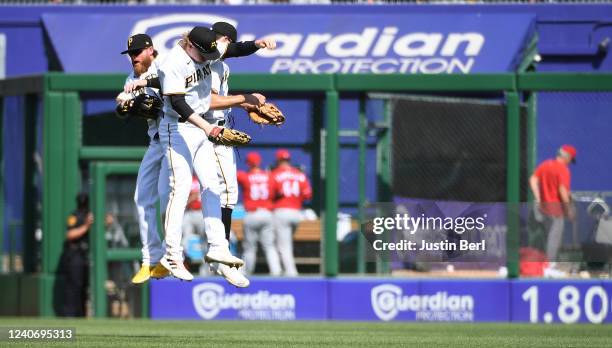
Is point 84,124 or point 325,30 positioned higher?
point 325,30

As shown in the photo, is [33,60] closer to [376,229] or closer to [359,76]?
[359,76]

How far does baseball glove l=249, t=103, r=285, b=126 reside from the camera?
10773 mm

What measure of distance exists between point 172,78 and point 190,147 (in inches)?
24.7

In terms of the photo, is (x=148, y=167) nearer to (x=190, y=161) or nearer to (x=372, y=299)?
(x=190, y=161)

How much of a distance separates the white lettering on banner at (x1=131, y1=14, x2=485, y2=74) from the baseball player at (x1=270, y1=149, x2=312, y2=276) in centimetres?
295

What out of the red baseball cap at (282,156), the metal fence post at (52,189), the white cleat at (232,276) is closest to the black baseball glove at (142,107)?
the white cleat at (232,276)

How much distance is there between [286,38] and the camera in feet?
64.2

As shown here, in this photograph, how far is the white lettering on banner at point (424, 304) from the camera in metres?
16.1

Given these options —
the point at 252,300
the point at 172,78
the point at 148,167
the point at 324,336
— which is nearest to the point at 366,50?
the point at 252,300

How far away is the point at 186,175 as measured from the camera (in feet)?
35.4

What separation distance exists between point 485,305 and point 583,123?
2.48 metres

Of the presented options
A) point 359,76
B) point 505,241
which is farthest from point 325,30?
point 505,241

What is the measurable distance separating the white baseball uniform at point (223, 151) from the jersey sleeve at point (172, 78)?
439mm

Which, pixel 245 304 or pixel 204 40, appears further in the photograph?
pixel 245 304
